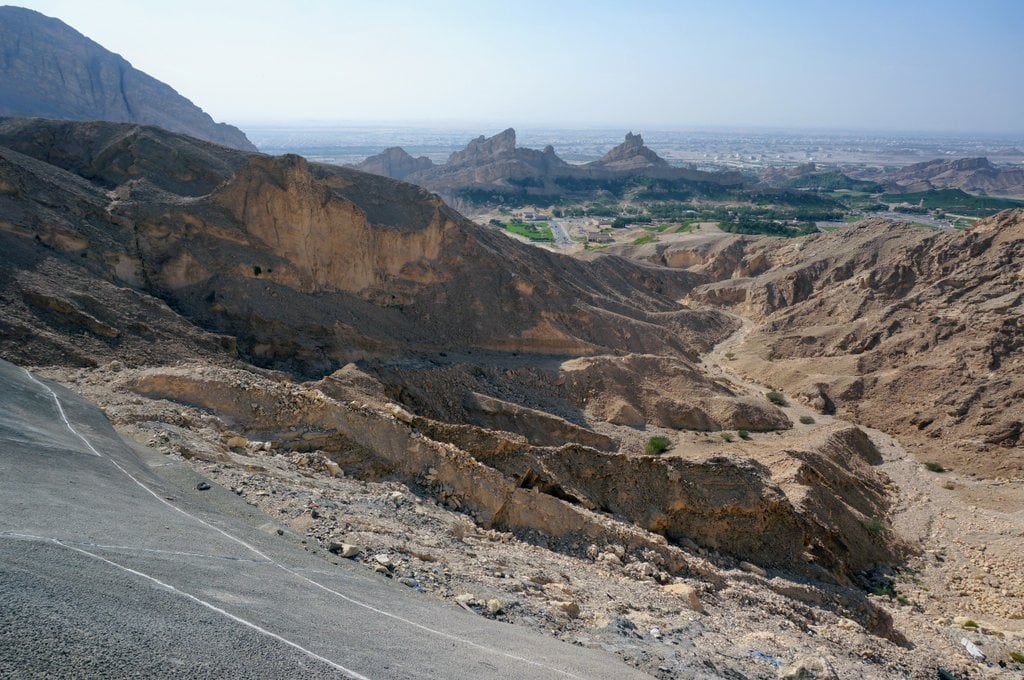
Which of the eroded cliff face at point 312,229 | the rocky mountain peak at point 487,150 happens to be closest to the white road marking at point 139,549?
the eroded cliff face at point 312,229

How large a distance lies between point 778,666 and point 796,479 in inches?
479

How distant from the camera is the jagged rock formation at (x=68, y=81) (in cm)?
8881

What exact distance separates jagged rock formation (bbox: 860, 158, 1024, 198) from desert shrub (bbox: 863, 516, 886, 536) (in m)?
152

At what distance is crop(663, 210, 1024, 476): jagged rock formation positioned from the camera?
109 feet

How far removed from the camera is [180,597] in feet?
20.5

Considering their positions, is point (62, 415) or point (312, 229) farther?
point (312, 229)

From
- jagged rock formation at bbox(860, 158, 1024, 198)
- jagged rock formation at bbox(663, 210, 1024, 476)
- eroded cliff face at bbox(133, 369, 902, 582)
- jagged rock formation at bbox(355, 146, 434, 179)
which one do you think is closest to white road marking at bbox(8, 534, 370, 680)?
eroded cliff face at bbox(133, 369, 902, 582)

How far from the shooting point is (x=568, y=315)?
4000 centimetres

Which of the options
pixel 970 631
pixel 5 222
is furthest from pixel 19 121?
pixel 970 631

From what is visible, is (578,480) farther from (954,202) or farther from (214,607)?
(954,202)

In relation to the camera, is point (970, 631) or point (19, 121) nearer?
point (970, 631)

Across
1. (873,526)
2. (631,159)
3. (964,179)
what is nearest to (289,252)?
(873,526)

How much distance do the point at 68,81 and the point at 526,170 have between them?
8157 centimetres

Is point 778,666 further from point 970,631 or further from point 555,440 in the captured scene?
point 555,440
